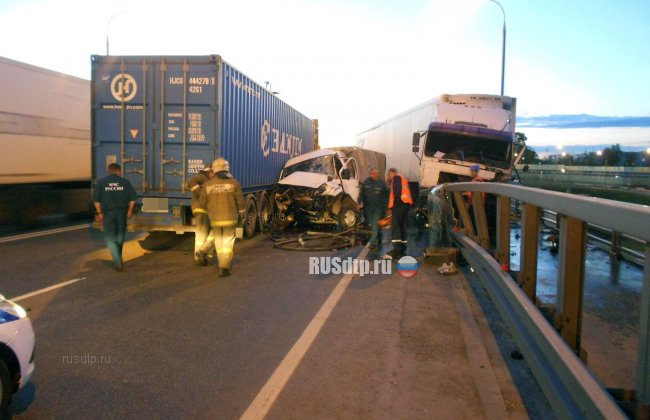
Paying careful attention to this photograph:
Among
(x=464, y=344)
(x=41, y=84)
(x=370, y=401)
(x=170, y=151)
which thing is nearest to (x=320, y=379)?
(x=370, y=401)

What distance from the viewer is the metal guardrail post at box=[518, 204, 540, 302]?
15.0 ft

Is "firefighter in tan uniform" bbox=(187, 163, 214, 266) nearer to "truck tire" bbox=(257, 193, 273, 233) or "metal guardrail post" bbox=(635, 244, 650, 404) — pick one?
"truck tire" bbox=(257, 193, 273, 233)

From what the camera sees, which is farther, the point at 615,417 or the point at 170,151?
the point at 170,151

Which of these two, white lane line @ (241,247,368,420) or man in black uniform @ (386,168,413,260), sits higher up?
man in black uniform @ (386,168,413,260)

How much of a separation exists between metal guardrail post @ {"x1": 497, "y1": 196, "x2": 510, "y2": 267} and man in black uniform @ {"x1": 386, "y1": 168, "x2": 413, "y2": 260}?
15.1 feet

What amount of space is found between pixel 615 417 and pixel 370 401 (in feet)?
7.36

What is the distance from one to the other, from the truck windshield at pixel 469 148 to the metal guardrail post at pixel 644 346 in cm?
1323

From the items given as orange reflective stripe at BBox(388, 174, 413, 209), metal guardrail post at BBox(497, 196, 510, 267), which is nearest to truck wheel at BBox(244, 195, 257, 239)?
orange reflective stripe at BBox(388, 174, 413, 209)

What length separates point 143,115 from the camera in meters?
10.8

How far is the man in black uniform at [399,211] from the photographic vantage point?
34.7ft

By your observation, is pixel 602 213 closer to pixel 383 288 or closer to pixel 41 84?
pixel 383 288

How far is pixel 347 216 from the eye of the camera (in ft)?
47.3

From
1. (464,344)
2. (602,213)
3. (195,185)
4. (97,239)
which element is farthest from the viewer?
(97,239)

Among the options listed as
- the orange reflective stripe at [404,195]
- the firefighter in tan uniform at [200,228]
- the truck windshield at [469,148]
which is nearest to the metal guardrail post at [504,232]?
the orange reflective stripe at [404,195]
